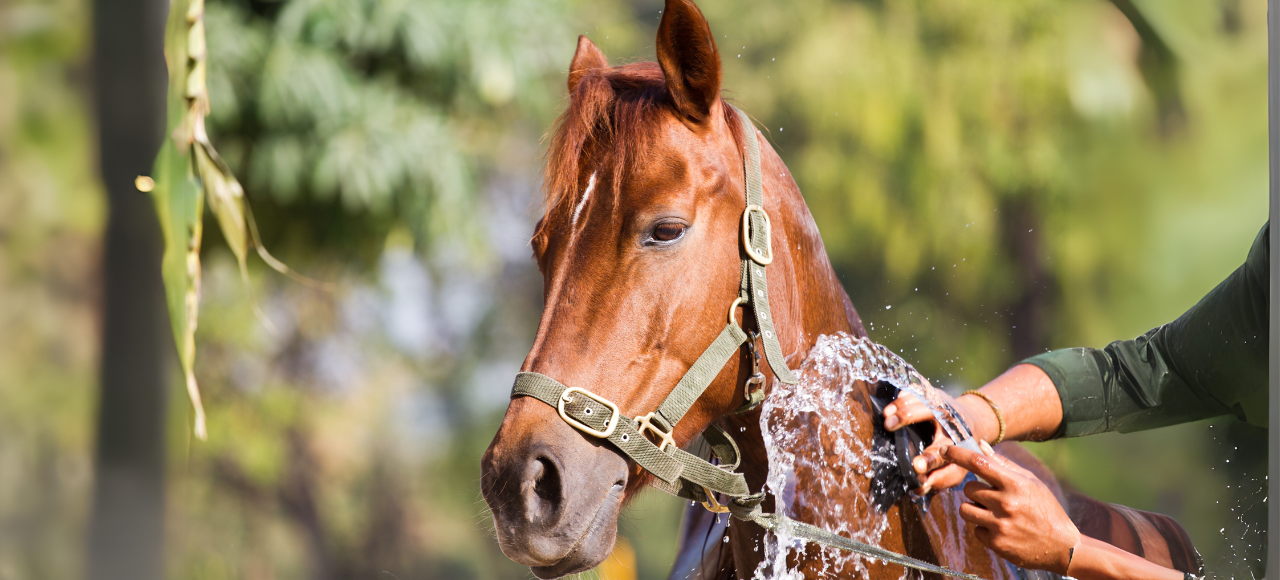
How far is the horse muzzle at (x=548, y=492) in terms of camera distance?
87 cm

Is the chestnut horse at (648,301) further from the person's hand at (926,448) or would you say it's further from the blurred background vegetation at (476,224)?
the blurred background vegetation at (476,224)

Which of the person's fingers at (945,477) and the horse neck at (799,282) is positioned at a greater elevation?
the horse neck at (799,282)

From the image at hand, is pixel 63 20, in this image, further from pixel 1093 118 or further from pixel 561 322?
pixel 1093 118

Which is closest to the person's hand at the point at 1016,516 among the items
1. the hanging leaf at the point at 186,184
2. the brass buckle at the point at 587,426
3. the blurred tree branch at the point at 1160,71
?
the brass buckle at the point at 587,426

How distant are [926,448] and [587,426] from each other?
1.80ft

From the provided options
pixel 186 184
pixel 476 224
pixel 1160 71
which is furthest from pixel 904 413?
pixel 1160 71

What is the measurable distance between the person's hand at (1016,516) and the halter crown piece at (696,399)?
81 millimetres

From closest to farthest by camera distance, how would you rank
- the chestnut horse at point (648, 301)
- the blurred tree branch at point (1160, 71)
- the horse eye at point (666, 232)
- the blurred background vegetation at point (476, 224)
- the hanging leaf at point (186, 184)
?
1. the hanging leaf at point (186, 184)
2. the chestnut horse at point (648, 301)
3. the horse eye at point (666, 232)
4. the blurred background vegetation at point (476, 224)
5. the blurred tree branch at point (1160, 71)

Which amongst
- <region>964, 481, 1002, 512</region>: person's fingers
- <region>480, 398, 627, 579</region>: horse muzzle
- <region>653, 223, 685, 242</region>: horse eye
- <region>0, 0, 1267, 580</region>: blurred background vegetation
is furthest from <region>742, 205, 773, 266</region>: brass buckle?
<region>0, 0, 1267, 580</region>: blurred background vegetation

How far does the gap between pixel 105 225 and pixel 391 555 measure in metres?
1.46

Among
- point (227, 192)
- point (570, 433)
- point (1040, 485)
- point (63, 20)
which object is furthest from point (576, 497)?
point (63, 20)

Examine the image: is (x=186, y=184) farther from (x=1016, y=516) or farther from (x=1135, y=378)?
(x=1135, y=378)

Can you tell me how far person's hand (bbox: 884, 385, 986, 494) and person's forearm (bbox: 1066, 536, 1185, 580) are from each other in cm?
21

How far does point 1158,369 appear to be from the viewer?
55.9 inches
